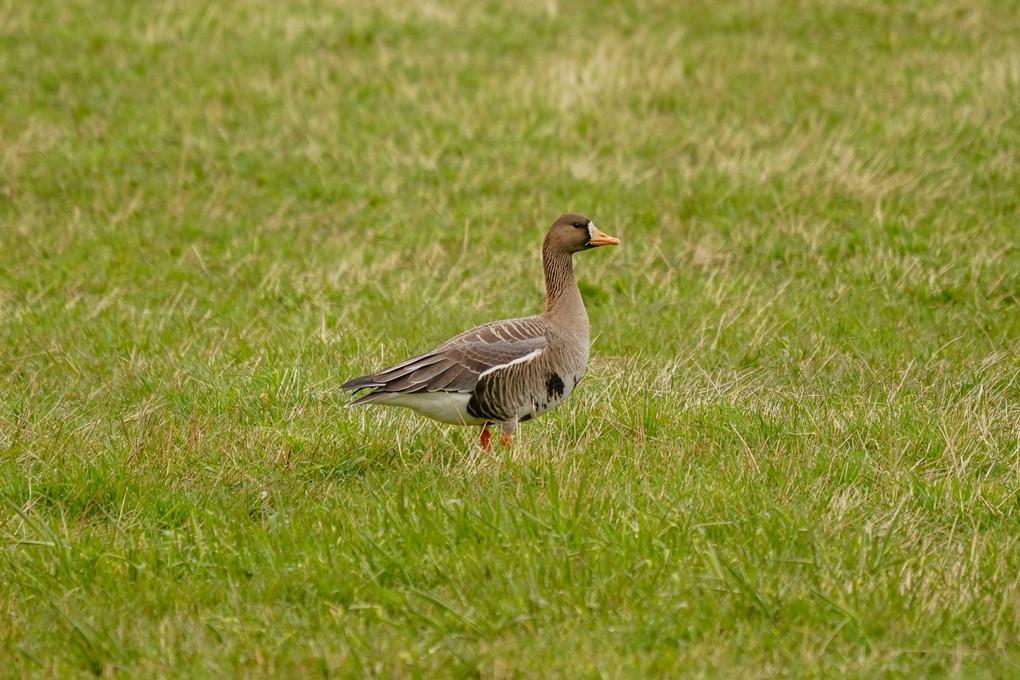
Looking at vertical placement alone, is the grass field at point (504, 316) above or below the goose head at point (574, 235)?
below

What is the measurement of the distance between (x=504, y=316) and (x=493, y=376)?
2.94 m

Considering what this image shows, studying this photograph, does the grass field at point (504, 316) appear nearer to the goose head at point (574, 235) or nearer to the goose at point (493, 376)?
the goose at point (493, 376)

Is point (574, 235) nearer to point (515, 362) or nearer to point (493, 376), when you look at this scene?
point (515, 362)

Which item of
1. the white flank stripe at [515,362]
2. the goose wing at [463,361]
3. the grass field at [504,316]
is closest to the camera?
the grass field at [504,316]

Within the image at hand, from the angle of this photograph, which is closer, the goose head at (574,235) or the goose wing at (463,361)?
the goose wing at (463,361)

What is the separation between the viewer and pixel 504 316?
930cm

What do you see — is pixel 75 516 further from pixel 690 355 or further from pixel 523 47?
pixel 523 47

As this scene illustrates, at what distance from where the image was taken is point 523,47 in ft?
54.1

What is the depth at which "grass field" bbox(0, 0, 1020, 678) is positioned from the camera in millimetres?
4758

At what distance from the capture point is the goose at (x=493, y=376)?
629 cm

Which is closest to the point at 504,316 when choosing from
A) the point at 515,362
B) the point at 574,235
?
the point at 574,235

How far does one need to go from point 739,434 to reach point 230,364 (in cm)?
358

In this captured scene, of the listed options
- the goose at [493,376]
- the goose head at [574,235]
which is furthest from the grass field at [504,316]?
the goose head at [574,235]

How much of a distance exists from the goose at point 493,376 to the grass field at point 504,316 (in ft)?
0.86
